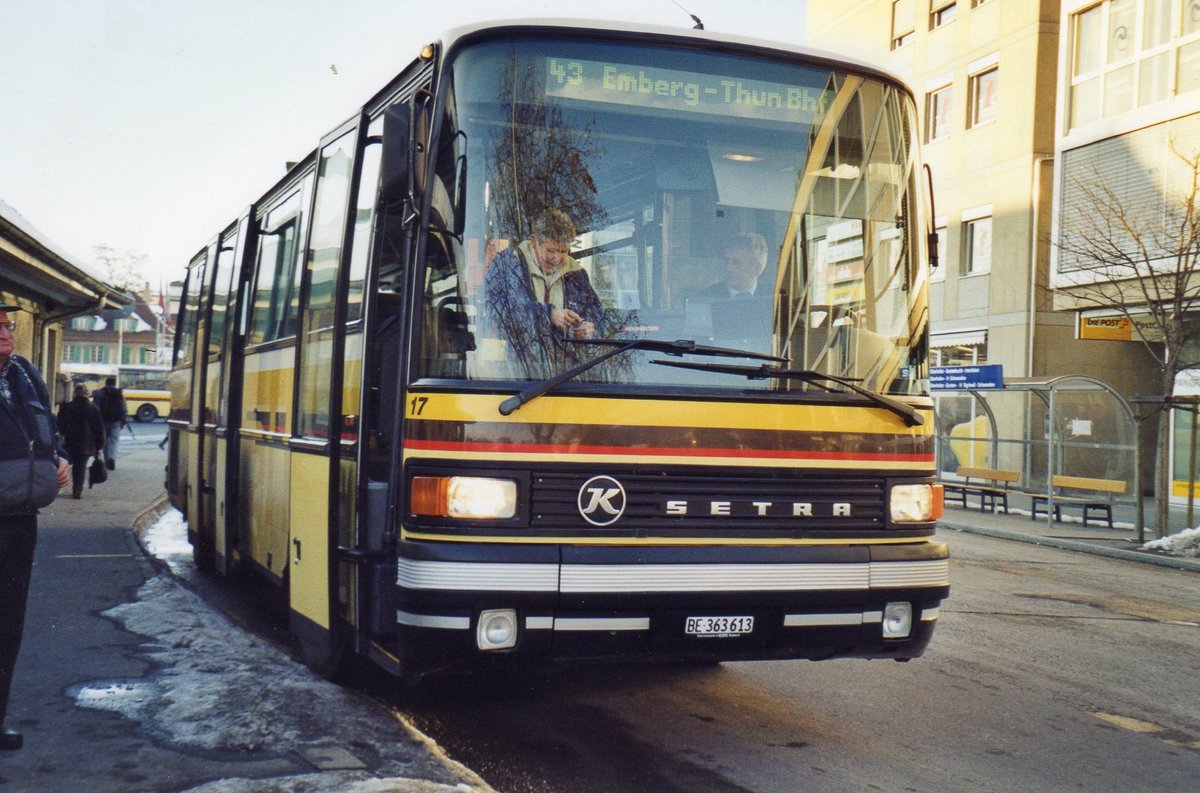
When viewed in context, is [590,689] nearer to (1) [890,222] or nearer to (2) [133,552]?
(1) [890,222]

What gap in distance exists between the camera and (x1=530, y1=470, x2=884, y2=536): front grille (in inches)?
201

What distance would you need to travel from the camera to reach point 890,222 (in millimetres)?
6000

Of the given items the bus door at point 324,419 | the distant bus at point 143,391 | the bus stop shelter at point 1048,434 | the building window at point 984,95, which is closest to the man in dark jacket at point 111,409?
the bus stop shelter at point 1048,434

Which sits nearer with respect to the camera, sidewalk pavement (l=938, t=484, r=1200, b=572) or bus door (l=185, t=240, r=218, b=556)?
bus door (l=185, t=240, r=218, b=556)

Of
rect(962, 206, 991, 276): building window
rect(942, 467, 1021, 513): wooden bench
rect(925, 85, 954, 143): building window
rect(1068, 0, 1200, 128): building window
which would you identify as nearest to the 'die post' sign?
rect(942, 467, 1021, 513): wooden bench

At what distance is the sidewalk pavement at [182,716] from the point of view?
467 cm

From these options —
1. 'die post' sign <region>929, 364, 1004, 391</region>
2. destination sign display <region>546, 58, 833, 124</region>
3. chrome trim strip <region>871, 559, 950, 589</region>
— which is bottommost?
chrome trim strip <region>871, 559, 950, 589</region>

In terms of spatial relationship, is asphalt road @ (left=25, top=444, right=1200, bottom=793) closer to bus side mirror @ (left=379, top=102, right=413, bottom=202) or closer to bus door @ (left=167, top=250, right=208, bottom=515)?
bus side mirror @ (left=379, top=102, right=413, bottom=202)

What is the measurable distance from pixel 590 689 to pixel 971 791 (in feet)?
7.66

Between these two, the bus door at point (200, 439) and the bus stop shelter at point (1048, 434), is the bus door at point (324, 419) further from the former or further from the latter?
the bus stop shelter at point (1048, 434)

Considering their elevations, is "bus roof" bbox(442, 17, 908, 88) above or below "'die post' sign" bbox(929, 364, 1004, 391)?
above

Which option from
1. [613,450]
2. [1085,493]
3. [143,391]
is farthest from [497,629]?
[143,391]

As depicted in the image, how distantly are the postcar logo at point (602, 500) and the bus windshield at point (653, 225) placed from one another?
41 cm

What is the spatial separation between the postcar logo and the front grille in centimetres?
2
